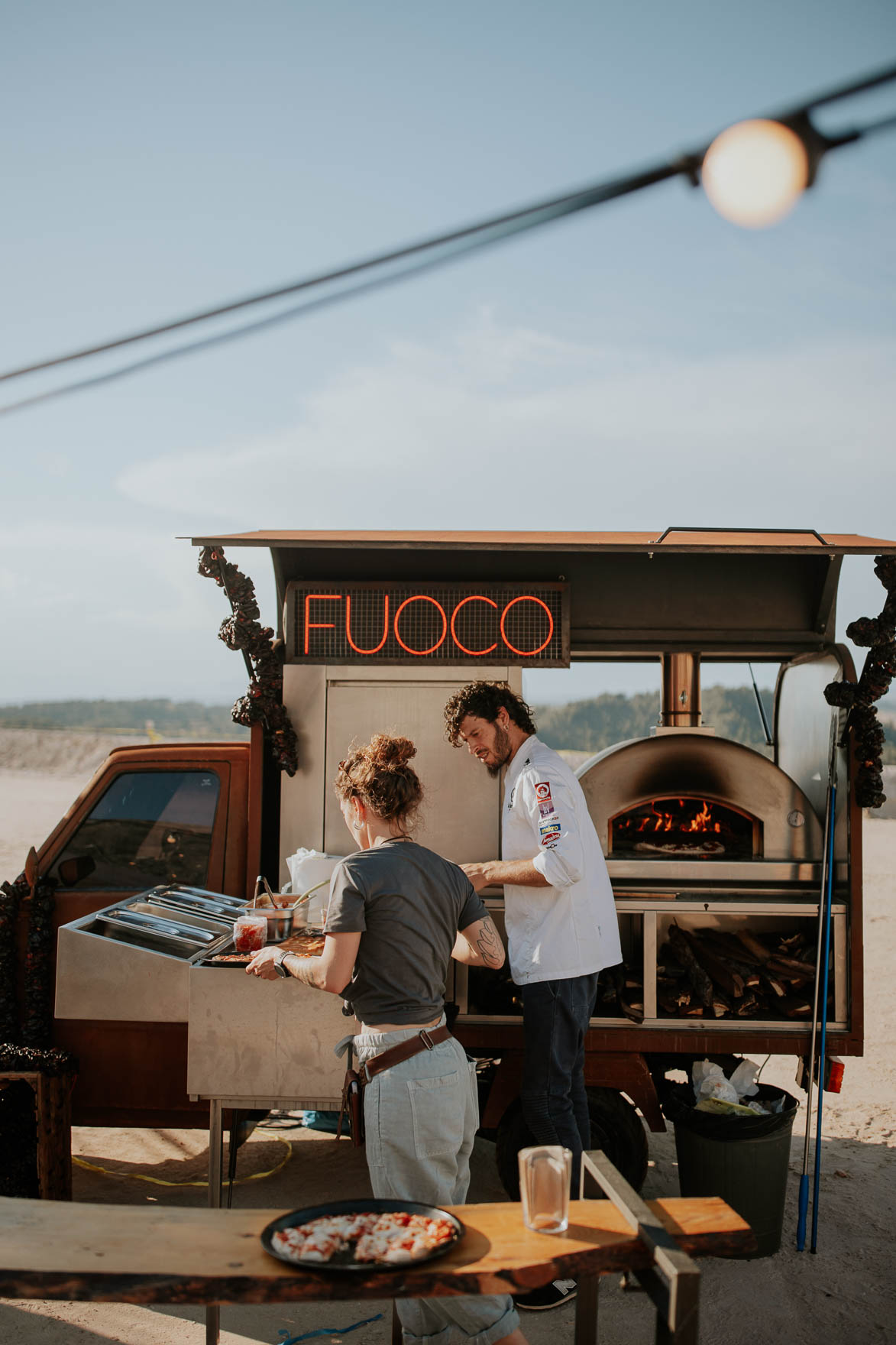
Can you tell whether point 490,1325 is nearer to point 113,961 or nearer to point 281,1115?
point 113,961

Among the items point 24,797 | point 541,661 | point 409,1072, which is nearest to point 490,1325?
point 409,1072

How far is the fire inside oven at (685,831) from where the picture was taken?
5.04 metres

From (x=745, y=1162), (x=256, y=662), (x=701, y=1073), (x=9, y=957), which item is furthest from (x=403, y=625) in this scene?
(x=745, y=1162)

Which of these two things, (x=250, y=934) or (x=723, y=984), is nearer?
(x=250, y=934)

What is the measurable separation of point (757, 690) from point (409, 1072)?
3972mm

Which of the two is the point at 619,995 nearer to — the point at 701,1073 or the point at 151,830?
the point at 701,1073

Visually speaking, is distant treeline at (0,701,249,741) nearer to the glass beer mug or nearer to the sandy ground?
the sandy ground

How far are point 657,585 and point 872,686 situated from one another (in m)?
1.29

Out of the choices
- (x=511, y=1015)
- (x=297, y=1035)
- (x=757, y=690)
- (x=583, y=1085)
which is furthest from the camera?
(x=757, y=690)

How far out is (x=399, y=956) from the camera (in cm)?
290

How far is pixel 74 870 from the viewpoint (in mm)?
4801

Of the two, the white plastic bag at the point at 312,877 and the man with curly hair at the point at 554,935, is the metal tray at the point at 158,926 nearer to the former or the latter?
the white plastic bag at the point at 312,877

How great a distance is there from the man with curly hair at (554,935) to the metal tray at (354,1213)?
152 centimetres

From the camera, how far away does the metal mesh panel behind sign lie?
5.09 m
